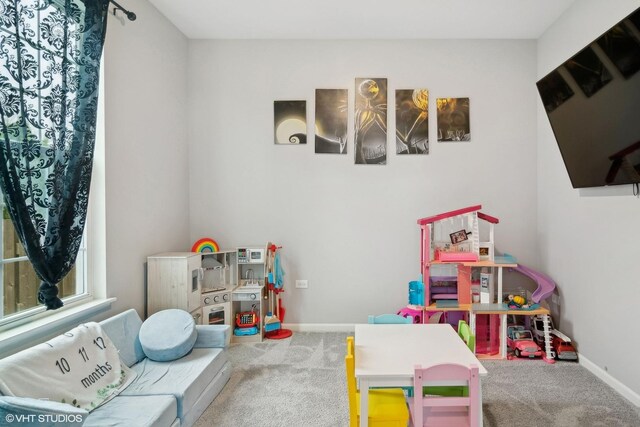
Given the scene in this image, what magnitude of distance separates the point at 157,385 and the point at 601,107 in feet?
10.9

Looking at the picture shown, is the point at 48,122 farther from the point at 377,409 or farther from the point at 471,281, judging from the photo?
the point at 471,281

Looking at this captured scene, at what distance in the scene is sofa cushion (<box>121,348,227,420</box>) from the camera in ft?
6.31

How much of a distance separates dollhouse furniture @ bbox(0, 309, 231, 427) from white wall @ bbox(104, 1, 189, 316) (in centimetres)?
42

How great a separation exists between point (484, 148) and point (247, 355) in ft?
10.2

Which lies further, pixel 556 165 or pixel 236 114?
pixel 236 114

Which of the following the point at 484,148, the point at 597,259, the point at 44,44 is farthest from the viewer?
the point at 484,148

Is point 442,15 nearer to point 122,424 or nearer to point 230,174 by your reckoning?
point 230,174

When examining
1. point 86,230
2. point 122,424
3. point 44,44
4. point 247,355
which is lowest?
point 247,355

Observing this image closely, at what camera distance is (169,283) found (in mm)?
2830

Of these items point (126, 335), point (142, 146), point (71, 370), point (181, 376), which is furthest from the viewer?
point (142, 146)

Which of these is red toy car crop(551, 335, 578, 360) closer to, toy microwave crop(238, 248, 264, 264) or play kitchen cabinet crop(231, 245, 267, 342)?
play kitchen cabinet crop(231, 245, 267, 342)

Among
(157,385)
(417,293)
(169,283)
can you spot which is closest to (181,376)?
(157,385)

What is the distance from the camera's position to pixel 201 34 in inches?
140

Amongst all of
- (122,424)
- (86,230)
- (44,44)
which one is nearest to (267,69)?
(44,44)
